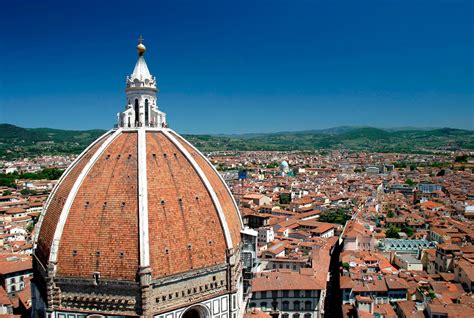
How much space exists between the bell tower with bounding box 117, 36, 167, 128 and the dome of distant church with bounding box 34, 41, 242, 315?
0.17ft

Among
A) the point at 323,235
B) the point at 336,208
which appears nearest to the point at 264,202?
the point at 336,208

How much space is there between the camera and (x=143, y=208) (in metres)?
17.2

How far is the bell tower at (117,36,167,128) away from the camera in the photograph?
20422 millimetres

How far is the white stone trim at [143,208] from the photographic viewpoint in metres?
16.5

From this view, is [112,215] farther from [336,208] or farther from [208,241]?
[336,208]

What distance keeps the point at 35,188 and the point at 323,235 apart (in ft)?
261

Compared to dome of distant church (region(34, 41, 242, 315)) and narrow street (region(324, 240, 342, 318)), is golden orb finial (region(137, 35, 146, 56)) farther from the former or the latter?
narrow street (region(324, 240, 342, 318))

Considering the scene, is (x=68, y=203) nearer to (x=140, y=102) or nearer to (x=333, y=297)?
(x=140, y=102)

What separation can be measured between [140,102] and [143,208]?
578 cm

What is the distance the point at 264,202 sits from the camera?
87312 mm

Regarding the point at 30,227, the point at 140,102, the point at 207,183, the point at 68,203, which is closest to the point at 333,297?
the point at 207,183

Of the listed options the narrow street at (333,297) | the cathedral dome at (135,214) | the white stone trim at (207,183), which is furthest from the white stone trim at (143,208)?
the narrow street at (333,297)

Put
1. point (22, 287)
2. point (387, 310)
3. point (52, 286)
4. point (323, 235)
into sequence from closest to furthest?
point (52, 286) < point (387, 310) < point (22, 287) < point (323, 235)

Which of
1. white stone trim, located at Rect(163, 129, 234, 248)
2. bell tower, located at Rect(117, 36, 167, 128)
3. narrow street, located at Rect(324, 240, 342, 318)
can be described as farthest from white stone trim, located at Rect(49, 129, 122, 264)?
narrow street, located at Rect(324, 240, 342, 318)
